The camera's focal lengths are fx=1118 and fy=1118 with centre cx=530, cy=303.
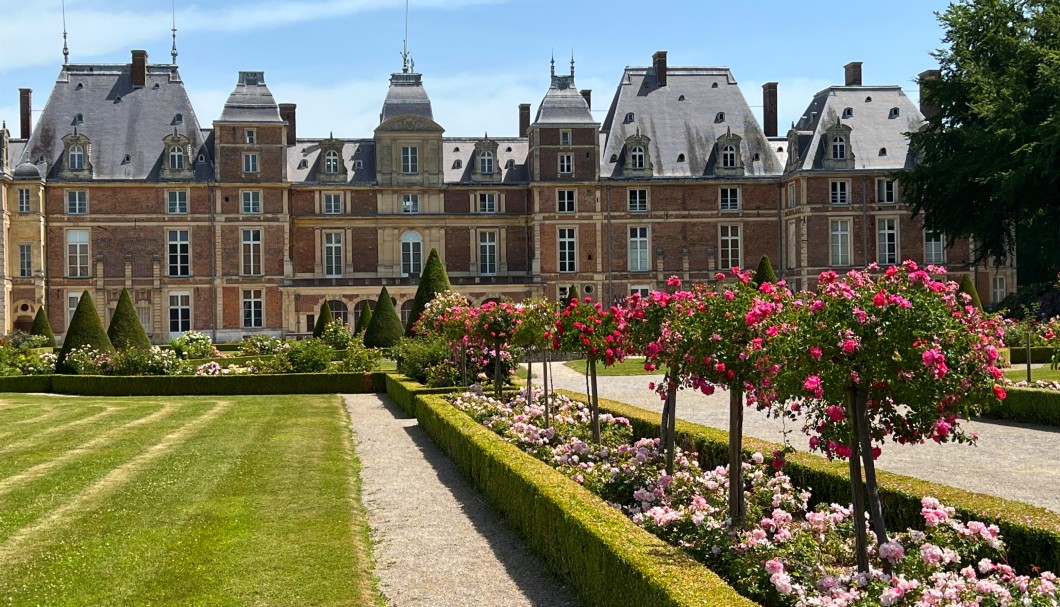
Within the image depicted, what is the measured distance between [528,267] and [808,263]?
480 inches

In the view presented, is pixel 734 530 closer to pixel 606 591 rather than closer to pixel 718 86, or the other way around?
pixel 606 591

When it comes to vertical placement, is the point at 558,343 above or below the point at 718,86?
below

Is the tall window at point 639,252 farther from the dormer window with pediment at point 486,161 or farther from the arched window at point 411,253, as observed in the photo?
the arched window at point 411,253

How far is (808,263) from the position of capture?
46.2 meters

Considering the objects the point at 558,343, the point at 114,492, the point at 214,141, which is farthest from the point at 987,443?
the point at 214,141

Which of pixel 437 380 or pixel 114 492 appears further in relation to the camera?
pixel 437 380

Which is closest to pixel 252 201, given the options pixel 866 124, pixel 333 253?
pixel 333 253

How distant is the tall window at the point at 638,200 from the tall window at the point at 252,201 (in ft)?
51.8

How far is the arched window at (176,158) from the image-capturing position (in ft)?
154

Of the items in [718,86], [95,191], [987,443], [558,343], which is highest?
[718,86]

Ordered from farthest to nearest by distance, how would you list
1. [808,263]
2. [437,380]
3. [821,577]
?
[808,263] → [437,380] → [821,577]

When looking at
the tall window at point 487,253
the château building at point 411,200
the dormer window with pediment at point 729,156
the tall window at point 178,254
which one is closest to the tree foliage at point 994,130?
the château building at point 411,200

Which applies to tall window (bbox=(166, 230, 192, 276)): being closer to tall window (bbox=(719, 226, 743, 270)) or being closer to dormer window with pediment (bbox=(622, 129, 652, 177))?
dormer window with pediment (bbox=(622, 129, 652, 177))

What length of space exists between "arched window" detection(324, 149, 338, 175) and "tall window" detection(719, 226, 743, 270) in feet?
56.2
